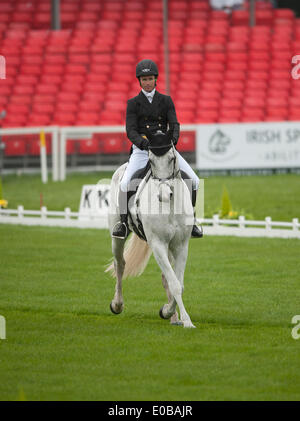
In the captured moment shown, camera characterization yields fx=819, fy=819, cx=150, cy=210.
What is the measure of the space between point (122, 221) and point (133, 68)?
23.8 metres

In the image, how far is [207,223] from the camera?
18.9 meters

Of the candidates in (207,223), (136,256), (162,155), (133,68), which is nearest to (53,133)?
(133,68)

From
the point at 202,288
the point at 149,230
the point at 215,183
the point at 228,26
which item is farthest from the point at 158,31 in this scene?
the point at 149,230

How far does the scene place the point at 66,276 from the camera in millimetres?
13516

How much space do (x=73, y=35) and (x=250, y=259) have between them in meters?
23.5

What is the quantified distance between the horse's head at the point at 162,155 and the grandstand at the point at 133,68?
1963 centimetres

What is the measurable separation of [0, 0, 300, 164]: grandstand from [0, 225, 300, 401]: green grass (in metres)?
15.3

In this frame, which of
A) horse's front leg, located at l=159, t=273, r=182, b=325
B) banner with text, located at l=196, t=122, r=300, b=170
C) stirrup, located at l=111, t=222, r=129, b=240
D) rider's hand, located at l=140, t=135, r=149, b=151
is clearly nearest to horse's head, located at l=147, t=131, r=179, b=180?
rider's hand, located at l=140, t=135, r=149, b=151

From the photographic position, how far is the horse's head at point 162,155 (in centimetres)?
916

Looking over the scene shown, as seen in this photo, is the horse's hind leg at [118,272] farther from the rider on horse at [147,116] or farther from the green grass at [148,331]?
the rider on horse at [147,116]

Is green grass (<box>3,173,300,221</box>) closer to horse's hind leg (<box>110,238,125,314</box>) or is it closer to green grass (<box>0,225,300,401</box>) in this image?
green grass (<box>0,225,300,401</box>)

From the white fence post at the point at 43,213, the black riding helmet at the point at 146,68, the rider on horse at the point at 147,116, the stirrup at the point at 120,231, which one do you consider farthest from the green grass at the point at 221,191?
the black riding helmet at the point at 146,68

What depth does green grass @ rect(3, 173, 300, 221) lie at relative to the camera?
2108 centimetres

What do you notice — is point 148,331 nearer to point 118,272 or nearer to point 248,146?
point 118,272
